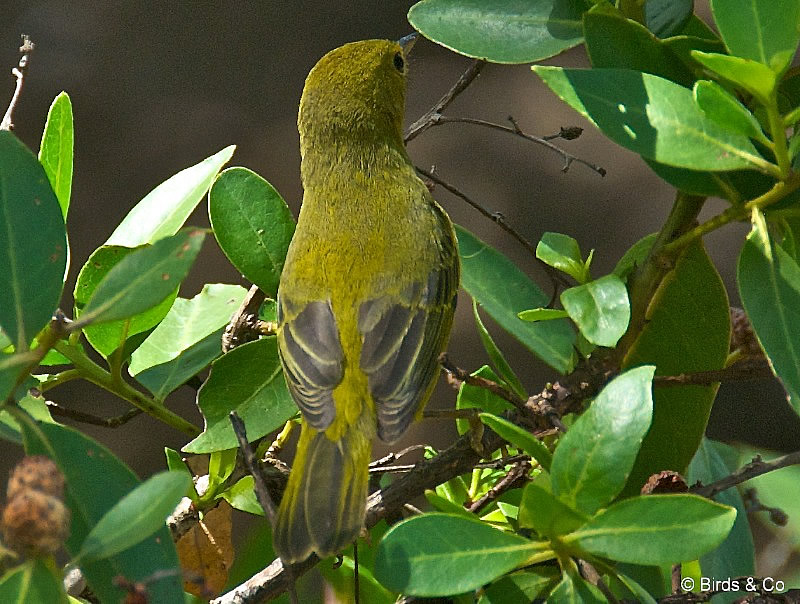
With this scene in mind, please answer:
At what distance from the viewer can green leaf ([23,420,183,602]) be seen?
1.24 metres

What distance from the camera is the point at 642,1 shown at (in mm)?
1586

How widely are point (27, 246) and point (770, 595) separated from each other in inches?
42.5

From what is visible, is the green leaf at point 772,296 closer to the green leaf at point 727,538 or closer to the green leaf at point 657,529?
the green leaf at point 657,529

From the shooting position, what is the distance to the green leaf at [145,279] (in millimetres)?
1124

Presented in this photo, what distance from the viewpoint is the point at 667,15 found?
161 cm

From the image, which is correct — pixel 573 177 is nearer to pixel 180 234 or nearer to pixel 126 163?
pixel 126 163

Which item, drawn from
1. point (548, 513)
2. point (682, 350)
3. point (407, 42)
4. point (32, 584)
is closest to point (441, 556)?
point (548, 513)

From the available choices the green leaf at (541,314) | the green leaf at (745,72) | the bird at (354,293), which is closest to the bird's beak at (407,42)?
the bird at (354,293)

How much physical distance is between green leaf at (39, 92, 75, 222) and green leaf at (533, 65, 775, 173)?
33.1 inches

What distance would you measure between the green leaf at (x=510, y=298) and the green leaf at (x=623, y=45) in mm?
375

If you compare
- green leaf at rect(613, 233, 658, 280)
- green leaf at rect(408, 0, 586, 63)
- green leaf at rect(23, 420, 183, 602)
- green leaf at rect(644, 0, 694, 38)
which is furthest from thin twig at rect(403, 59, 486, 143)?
green leaf at rect(23, 420, 183, 602)

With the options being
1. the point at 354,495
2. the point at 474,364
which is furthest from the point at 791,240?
the point at 474,364

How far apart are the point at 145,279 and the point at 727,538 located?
1192 mm

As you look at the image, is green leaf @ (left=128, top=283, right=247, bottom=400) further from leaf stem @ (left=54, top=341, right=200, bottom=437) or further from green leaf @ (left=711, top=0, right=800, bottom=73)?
green leaf @ (left=711, top=0, right=800, bottom=73)
